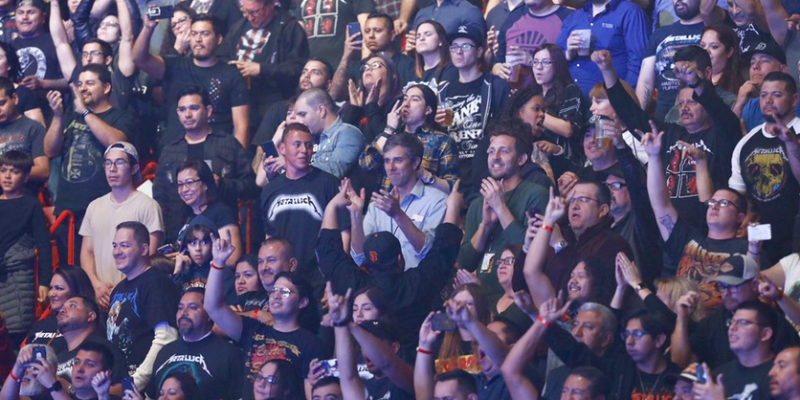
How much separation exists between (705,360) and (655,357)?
14.6 inches

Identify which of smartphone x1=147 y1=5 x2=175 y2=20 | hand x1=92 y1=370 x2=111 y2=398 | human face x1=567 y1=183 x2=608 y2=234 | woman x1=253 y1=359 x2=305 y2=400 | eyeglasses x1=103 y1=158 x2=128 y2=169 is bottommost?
hand x1=92 y1=370 x2=111 y2=398

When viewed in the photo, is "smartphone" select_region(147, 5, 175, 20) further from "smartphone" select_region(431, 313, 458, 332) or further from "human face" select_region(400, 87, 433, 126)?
"smartphone" select_region(431, 313, 458, 332)

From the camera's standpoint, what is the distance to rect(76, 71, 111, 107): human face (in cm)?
1232

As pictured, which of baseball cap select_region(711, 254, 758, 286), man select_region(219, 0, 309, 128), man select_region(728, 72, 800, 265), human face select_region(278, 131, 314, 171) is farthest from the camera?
man select_region(219, 0, 309, 128)

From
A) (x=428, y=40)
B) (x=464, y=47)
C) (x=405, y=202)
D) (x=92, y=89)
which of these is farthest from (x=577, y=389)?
(x=92, y=89)

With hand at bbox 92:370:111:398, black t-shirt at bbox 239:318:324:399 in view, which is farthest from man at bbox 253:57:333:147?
hand at bbox 92:370:111:398

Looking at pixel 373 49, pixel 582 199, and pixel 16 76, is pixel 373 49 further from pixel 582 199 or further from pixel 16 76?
pixel 582 199

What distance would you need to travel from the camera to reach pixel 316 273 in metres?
10.8

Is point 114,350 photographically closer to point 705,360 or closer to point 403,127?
point 403,127

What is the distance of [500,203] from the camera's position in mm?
9945

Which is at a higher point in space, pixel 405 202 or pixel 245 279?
pixel 405 202

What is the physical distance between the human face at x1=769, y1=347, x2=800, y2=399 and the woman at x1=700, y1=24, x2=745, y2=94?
3.13m

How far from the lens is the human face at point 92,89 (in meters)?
12.3

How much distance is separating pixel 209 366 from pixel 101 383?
658 millimetres
